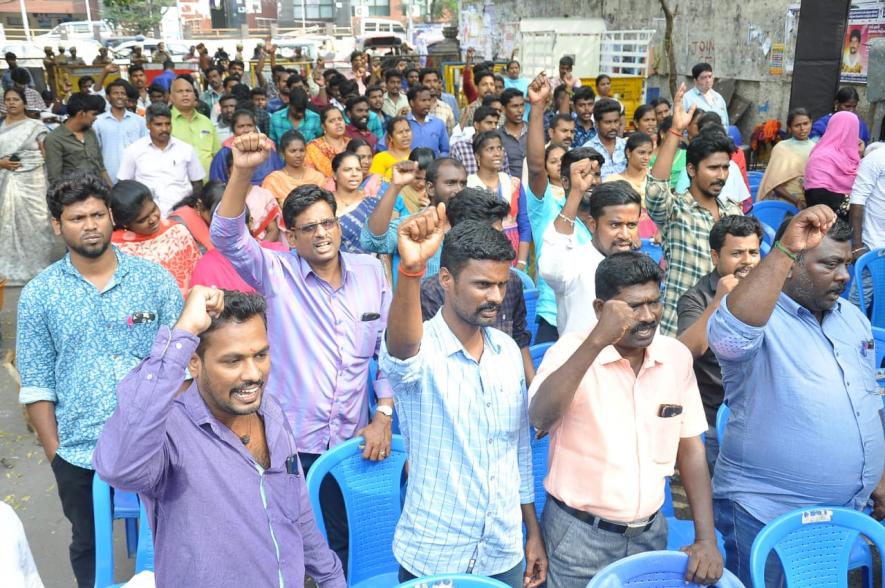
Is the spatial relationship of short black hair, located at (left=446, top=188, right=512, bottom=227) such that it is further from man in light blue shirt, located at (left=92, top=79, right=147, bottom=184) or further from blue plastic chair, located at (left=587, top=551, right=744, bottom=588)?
man in light blue shirt, located at (left=92, top=79, right=147, bottom=184)

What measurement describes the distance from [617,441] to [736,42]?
1291cm

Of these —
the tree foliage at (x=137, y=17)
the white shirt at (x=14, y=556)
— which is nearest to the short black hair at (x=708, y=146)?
the white shirt at (x=14, y=556)

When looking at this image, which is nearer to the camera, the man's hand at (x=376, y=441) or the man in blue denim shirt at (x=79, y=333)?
the man in blue denim shirt at (x=79, y=333)

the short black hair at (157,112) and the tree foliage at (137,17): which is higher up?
the tree foliage at (137,17)

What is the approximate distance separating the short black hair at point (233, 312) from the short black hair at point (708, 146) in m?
2.63

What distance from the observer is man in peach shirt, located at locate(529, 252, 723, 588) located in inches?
90.8

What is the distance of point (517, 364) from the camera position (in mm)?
2420

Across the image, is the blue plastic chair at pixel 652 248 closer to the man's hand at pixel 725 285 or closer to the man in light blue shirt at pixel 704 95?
the man's hand at pixel 725 285

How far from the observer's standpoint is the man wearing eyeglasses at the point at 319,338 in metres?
3.03

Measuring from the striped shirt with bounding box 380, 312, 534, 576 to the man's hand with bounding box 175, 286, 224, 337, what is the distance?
0.59 m

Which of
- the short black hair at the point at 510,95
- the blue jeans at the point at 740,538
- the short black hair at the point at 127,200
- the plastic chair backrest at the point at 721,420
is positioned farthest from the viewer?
the short black hair at the point at 510,95

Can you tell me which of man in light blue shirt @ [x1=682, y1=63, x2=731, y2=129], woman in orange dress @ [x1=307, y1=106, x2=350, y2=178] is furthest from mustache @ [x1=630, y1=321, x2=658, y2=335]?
man in light blue shirt @ [x1=682, y1=63, x2=731, y2=129]

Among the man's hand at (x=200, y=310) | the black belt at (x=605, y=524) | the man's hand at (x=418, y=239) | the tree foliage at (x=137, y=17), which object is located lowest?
the black belt at (x=605, y=524)

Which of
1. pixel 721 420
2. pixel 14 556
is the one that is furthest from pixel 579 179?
pixel 14 556
